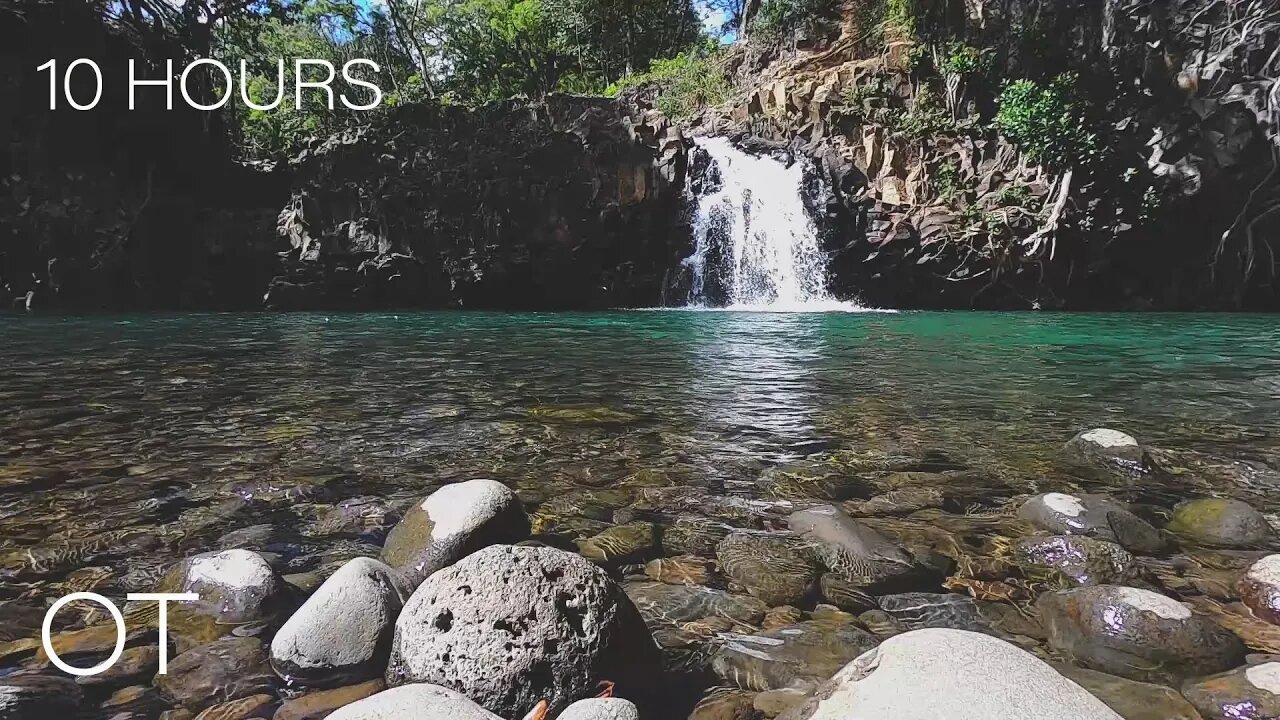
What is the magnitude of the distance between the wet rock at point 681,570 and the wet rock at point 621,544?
10 centimetres

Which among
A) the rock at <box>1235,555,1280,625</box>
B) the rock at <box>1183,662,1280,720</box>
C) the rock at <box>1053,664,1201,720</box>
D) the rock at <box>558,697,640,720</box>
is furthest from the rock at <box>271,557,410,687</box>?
the rock at <box>1235,555,1280,625</box>

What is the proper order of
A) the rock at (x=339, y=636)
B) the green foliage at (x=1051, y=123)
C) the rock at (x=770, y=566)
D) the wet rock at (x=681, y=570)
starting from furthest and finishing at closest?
the green foliage at (x=1051, y=123)
the wet rock at (x=681, y=570)
the rock at (x=770, y=566)
the rock at (x=339, y=636)

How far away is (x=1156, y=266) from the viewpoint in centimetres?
2039

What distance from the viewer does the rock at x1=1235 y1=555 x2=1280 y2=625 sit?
2805 mm

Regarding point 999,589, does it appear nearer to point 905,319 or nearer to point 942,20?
point 905,319

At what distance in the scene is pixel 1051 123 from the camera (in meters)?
19.3

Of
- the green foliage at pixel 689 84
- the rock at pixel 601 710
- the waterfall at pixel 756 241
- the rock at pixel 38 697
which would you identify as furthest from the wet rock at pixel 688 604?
the green foliage at pixel 689 84

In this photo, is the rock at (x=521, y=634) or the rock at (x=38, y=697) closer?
the rock at (x=38, y=697)

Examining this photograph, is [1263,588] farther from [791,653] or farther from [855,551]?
[791,653]

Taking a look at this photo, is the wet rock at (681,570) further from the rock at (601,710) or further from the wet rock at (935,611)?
the rock at (601,710)

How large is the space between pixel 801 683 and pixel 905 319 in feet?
50.2

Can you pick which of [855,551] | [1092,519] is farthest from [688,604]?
[1092,519]

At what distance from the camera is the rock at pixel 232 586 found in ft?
9.09

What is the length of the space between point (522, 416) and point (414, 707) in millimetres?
4424
